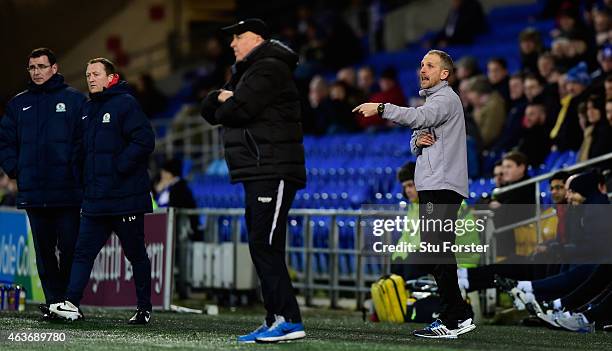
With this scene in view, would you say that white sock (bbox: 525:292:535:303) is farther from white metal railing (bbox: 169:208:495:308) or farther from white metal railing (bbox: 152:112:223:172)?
white metal railing (bbox: 152:112:223:172)

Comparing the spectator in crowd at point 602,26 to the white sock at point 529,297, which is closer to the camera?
the white sock at point 529,297

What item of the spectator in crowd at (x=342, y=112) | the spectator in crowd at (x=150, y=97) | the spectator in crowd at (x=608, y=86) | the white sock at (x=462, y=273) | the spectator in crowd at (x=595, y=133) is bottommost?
the white sock at (x=462, y=273)

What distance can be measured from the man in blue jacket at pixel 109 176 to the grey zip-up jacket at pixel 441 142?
203 centimetres

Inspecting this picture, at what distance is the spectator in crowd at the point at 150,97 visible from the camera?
2338 cm

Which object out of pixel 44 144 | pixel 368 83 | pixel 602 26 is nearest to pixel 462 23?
pixel 368 83

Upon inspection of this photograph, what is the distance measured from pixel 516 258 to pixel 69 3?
16189 mm

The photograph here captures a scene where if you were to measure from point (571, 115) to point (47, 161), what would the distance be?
546 cm

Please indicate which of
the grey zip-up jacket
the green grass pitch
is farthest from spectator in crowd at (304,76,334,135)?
the grey zip-up jacket

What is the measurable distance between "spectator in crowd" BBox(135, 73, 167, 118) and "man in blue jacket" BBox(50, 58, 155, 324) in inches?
543

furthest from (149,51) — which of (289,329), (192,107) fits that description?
(289,329)

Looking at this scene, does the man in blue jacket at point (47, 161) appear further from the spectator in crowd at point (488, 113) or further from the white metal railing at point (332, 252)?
the spectator in crowd at point (488, 113)

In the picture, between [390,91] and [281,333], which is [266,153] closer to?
[281,333]

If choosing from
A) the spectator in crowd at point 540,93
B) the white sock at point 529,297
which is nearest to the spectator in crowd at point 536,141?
the spectator in crowd at point 540,93

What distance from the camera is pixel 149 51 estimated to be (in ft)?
85.3
